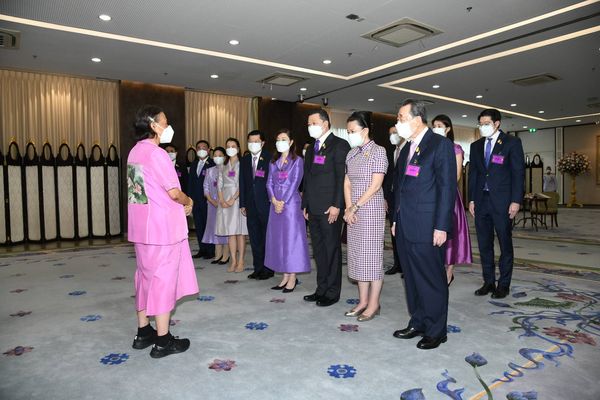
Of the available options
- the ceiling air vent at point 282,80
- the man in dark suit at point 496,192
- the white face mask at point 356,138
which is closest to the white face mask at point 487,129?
the man in dark suit at point 496,192

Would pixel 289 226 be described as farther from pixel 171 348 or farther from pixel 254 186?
pixel 171 348

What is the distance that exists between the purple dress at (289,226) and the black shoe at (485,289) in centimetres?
157

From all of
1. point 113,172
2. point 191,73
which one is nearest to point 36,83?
point 113,172

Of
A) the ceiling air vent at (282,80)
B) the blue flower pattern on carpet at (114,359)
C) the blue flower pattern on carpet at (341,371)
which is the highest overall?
the ceiling air vent at (282,80)

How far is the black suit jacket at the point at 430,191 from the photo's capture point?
8.28ft

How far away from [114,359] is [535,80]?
9.83m

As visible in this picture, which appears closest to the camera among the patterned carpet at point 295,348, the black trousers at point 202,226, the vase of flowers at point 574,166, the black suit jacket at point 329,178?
the patterned carpet at point 295,348

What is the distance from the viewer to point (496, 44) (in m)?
6.74

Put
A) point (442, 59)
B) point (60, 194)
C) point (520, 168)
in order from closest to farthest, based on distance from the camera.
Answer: point (520, 168), point (442, 59), point (60, 194)

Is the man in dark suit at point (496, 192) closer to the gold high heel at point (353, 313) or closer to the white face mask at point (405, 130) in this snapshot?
the gold high heel at point (353, 313)

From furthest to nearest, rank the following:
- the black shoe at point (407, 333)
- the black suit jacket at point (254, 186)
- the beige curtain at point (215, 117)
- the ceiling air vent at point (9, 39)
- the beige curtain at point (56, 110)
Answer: the beige curtain at point (215, 117) < the beige curtain at point (56, 110) < the ceiling air vent at point (9, 39) < the black suit jacket at point (254, 186) < the black shoe at point (407, 333)

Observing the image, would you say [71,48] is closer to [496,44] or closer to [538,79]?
[496,44]

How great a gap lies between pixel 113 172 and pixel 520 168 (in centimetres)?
785

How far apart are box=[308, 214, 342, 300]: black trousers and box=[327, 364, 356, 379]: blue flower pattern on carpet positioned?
123 centimetres
